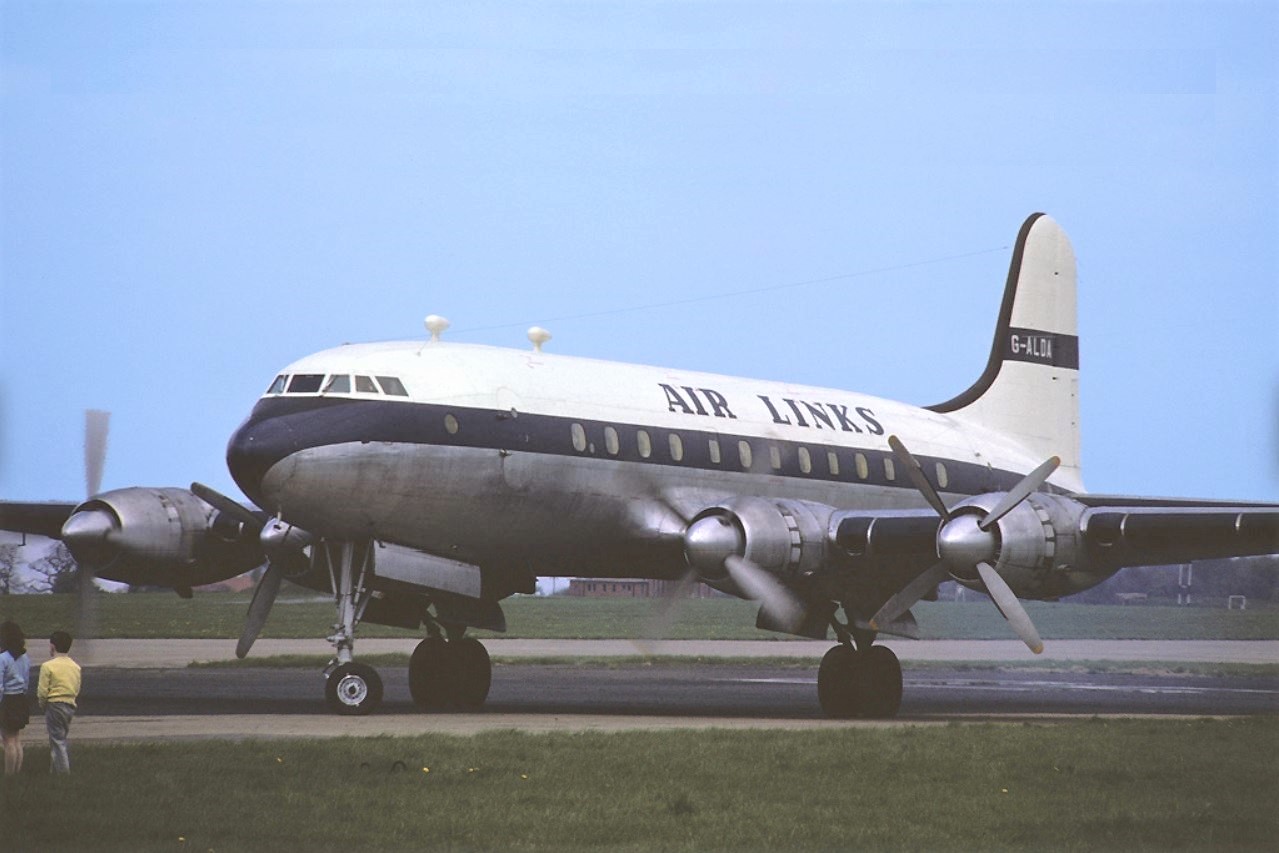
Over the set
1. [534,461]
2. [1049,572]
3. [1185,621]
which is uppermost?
[534,461]

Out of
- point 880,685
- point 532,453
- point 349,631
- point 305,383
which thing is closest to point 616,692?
point 880,685

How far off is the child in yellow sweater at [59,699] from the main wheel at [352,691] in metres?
5.95

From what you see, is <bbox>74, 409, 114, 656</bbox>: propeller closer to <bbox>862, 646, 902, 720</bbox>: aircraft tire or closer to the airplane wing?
the airplane wing

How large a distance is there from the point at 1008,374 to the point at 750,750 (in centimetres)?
1490

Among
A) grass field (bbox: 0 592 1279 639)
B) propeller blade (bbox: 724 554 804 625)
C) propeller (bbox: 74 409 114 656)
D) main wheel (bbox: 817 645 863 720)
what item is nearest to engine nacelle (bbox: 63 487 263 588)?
propeller (bbox: 74 409 114 656)

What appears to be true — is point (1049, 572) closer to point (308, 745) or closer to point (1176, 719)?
point (1176, 719)

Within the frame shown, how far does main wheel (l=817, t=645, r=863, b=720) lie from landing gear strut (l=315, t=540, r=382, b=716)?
280 inches

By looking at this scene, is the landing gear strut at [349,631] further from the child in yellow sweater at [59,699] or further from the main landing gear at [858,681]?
the main landing gear at [858,681]

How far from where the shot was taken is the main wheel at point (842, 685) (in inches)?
975

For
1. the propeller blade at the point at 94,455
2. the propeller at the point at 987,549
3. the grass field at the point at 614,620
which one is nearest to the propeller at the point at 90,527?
the propeller blade at the point at 94,455

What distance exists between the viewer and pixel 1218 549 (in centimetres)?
2312

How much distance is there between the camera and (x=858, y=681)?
2478cm

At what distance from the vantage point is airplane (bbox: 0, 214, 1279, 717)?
2136 centimetres

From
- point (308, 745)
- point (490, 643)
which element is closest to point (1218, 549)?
point (308, 745)
